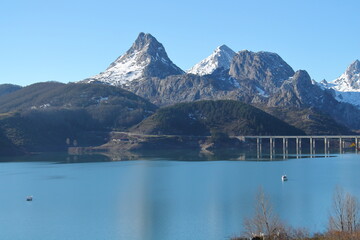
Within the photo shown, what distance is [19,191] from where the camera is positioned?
10681 cm

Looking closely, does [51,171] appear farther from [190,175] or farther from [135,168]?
[190,175]

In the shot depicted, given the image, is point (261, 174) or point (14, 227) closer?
point (14, 227)

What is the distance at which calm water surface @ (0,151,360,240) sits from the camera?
68250mm

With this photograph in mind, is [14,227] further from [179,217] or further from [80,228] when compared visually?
[179,217]

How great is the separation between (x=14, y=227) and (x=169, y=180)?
5351 cm

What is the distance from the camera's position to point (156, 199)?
92375 millimetres

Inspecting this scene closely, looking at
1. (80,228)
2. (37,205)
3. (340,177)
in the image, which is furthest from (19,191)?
(340,177)

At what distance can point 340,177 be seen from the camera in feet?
394

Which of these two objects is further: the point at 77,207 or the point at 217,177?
the point at 217,177

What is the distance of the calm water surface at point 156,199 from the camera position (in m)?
68.2

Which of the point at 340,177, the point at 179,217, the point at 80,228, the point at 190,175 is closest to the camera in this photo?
the point at 80,228

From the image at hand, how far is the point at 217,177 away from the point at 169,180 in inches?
455

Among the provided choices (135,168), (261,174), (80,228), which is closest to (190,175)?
(261,174)

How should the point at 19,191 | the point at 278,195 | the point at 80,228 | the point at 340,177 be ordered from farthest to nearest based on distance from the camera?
the point at 340,177, the point at 19,191, the point at 278,195, the point at 80,228
